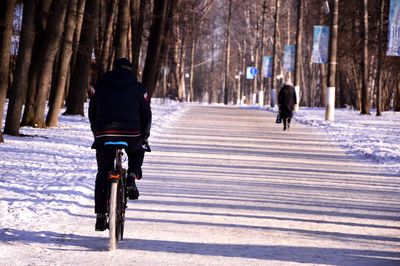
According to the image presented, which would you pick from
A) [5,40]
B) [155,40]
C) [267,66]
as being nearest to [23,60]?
[5,40]

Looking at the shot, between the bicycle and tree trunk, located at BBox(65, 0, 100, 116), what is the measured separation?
61.7ft

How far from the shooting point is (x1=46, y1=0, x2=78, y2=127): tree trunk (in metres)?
23.6

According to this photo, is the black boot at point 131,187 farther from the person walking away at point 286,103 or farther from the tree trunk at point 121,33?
the person walking away at point 286,103

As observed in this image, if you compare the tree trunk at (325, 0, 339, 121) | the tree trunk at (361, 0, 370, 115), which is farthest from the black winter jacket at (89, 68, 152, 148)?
the tree trunk at (361, 0, 370, 115)

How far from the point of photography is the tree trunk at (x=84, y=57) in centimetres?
2716

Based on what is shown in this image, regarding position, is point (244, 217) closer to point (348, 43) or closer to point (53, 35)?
point (53, 35)

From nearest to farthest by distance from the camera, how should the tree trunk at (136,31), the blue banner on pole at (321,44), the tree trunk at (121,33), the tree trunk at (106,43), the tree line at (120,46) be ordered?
the tree line at (120,46) → the tree trunk at (121,33) → the tree trunk at (136,31) → the tree trunk at (106,43) → the blue banner on pole at (321,44)

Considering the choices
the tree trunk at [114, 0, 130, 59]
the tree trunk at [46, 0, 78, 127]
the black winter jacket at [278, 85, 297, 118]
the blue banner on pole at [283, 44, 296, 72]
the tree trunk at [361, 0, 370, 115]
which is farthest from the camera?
the blue banner on pole at [283, 44, 296, 72]

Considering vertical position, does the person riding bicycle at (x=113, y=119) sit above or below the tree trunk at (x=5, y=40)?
below

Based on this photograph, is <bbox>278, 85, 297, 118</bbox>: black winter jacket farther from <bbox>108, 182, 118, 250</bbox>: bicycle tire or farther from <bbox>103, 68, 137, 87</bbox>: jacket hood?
A: <bbox>108, 182, 118, 250</bbox>: bicycle tire

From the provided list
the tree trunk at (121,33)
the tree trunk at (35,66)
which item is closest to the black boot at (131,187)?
the tree trunk at (35,66)

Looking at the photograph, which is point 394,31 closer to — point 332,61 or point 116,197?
point 332,61

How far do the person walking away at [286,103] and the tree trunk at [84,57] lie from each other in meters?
6.45

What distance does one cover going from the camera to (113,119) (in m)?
8.25
